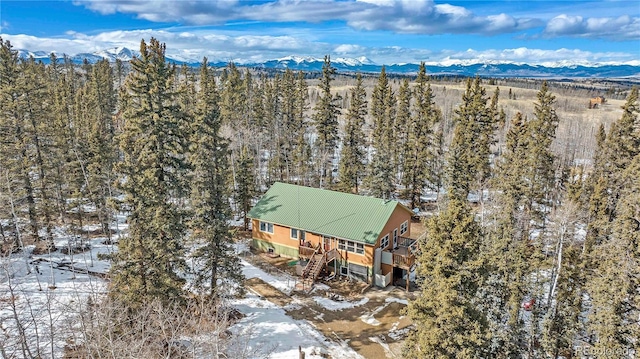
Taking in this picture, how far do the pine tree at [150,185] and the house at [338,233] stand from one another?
1116cm

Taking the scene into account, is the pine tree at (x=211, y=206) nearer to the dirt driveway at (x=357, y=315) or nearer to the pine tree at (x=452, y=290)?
the dirt driveway at (x=357, y=315)

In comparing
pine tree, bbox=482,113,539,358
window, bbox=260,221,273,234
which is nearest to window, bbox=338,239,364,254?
window, bbox=260,221,273,234

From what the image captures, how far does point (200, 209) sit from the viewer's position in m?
21.1

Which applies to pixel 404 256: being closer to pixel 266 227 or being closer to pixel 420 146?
pixel 266 227

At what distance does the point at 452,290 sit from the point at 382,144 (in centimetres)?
3024

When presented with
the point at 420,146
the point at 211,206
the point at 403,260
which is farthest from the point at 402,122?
the point at 211,206

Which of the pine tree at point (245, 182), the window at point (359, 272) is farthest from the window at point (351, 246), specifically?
the pine tree at point (245, 182)

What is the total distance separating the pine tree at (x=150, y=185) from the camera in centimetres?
1719

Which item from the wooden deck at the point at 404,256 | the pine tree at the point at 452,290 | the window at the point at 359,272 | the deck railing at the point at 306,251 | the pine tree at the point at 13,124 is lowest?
the window at the point at 359,272

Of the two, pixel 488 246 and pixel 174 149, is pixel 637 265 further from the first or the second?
pixel 174 149

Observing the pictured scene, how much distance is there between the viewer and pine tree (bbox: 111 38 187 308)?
17.2 metres

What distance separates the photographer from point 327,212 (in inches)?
1169

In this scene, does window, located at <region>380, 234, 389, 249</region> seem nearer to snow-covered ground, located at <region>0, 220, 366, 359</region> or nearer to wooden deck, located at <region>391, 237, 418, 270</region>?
wooden deck, located at <region>391, 237, 418, 270</region>

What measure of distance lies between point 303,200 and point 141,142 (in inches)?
579
